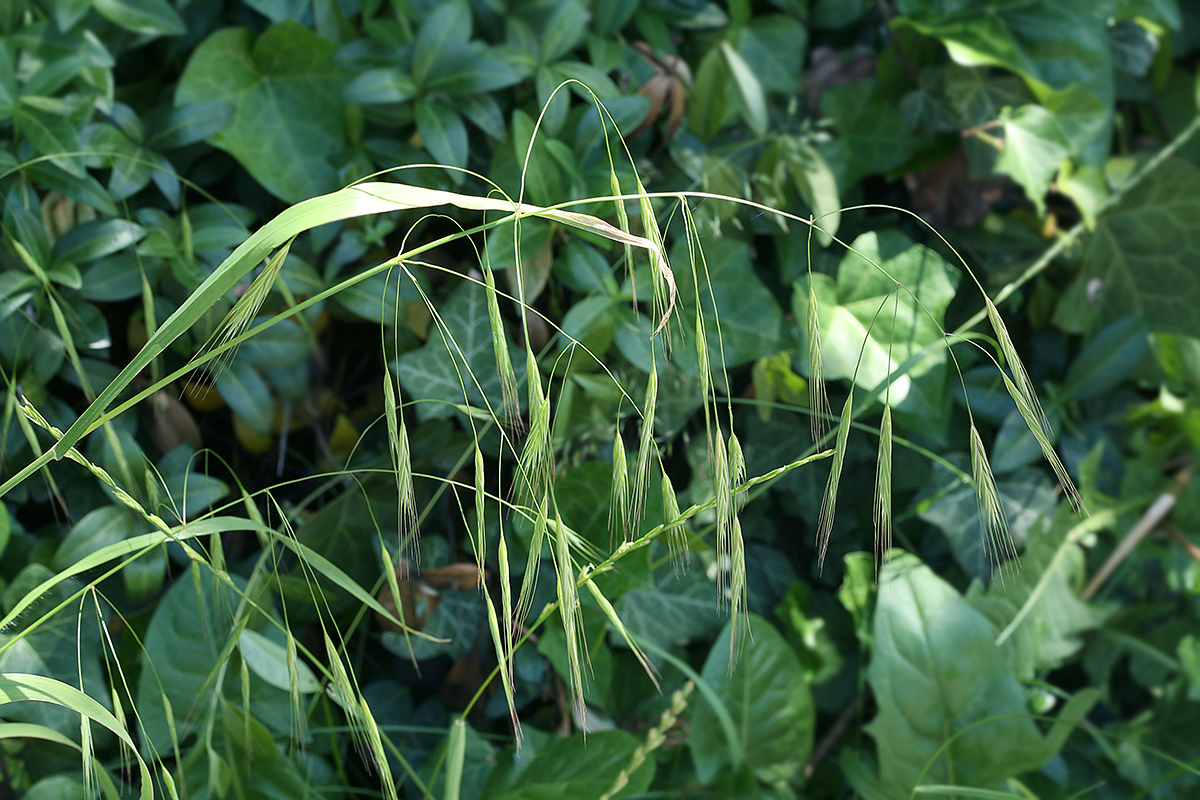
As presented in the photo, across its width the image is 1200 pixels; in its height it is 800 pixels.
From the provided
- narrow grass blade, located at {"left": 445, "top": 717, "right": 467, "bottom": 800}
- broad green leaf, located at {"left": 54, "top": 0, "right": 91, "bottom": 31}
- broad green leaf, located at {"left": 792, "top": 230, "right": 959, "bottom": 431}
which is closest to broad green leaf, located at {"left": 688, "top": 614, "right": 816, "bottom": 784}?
broad green leaf, located at {"left": 792, "top": 230, "right": 959, "bottom": 431}

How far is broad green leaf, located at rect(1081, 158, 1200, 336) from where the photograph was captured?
91cm

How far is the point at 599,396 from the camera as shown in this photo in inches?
24.4

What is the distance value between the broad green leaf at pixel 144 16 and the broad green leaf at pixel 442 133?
0.61ft

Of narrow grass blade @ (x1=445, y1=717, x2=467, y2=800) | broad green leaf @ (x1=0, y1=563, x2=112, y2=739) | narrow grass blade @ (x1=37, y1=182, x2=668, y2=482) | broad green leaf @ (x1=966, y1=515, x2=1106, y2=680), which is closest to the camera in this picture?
narrow grass blade @ (x1=37, y1=182, x2=668, y2=482)

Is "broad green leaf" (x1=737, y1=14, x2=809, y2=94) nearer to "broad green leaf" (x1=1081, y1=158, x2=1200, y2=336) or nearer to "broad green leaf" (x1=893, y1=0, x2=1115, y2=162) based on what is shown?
"broad green leaf" (x1=893, y1=0, x2=1115, y2=162)

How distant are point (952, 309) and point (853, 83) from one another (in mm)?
251

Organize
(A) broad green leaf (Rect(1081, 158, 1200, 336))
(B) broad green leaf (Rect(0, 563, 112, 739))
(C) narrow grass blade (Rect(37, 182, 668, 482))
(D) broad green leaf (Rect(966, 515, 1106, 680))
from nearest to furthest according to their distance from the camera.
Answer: (C) narrow grass blade (Rect(37, 182, 668, 482)), (B) broad green leaf (Rect(0, 563, 112, 739)), (D) broad green leaf (Rect(966, 515, 1106, 680)), (A) broad green leaf (Rect(1081, 158, 1200, 336))

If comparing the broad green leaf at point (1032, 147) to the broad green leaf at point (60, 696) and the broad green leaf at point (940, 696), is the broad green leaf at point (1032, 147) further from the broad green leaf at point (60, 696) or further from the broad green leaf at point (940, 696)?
the broad green leaf at point (60, 696)

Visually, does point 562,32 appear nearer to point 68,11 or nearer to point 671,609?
point 68,11

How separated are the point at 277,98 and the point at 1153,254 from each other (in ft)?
3.01

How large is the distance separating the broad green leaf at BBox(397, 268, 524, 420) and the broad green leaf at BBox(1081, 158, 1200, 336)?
0.68 metres

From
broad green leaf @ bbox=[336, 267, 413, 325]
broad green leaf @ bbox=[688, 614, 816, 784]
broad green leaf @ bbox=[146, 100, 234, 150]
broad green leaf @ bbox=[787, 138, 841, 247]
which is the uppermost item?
broad green leaf @ bbox=[146, 100, 234, 150]

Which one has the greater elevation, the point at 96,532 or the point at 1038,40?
the point at 1038,40

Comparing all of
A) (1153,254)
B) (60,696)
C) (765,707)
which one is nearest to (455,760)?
(60,696)
